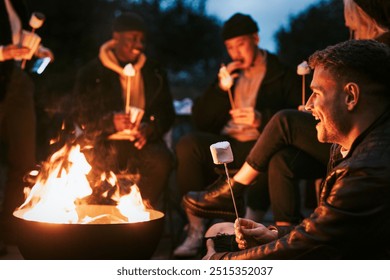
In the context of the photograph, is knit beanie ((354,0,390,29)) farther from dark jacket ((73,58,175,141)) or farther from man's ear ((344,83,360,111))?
dark jacket ((73,58,175,141))

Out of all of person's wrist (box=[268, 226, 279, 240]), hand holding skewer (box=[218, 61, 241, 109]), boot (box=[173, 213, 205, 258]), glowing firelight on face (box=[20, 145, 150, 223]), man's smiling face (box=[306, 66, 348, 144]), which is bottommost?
boot (box=[173, 213, 205, 258])

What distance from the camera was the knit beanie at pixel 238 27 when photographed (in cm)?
411

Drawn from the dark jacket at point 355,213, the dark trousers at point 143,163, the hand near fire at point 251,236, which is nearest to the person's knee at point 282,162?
the hand near fire at point 251,236

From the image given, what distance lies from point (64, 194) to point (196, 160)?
1.41 m

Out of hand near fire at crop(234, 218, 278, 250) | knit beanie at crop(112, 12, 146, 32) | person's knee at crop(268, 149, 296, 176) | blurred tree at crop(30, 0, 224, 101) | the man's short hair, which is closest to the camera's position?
the man's short hair

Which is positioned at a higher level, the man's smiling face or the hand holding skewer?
the man's smiling face

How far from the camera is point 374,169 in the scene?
5.64 ft

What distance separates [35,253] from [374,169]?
1.31 metres

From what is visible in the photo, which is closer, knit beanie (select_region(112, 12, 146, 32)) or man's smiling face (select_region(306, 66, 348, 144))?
man's smiling face (select_region(306, 66, 348, 144))

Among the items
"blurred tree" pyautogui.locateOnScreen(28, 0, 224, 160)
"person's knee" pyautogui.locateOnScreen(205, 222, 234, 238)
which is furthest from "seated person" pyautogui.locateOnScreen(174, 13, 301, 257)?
"blurred tree" pyautogui.locateOnScreen(28, 0, 224, 160)

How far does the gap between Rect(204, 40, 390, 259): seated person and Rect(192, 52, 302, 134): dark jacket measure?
→ 6.76 ft

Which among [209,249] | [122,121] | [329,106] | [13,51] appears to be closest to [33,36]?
[13,51]

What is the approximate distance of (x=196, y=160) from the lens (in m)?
3.88

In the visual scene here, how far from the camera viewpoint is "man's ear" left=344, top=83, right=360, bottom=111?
6.16 feet
